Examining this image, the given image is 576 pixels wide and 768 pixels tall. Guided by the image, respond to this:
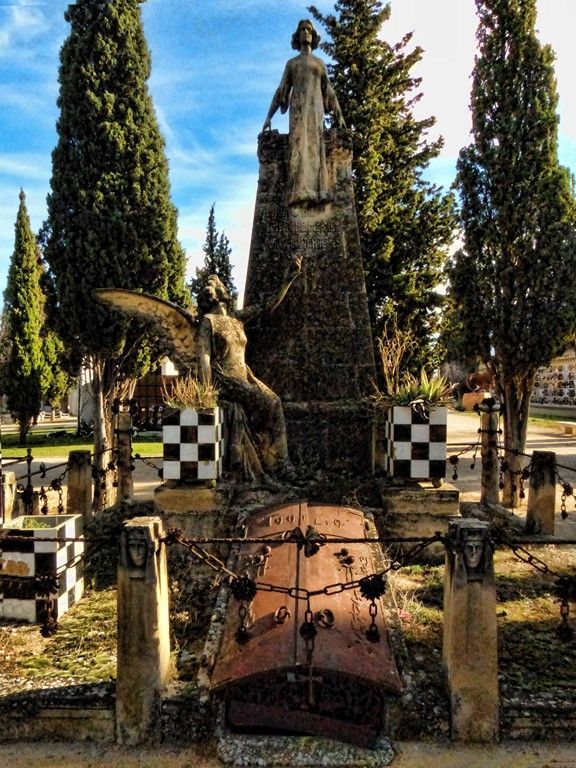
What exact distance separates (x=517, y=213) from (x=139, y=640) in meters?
9.72

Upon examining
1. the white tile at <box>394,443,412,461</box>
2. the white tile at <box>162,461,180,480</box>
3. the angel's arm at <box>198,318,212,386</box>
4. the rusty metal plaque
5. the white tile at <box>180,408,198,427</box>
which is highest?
the angel's arm at <box>198,318,212,386</box>

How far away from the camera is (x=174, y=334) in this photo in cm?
665

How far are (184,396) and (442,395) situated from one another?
7.86ft

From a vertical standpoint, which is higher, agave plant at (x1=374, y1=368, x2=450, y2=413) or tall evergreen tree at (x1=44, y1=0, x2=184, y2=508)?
tall evergreen tree at (x1=44, y1=0, x2=184, y2=508)

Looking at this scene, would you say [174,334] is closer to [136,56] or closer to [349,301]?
[349,301]

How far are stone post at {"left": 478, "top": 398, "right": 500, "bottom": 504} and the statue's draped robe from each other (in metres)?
3.34

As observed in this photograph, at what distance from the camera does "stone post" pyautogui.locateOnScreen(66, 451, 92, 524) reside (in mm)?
7039

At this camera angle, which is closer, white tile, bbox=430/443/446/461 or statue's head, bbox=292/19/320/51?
white tile, bbox=430/443/446/461

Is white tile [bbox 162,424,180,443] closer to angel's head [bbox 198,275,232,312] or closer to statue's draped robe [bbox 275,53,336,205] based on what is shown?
angel's head [bbox 198,275,232,312]

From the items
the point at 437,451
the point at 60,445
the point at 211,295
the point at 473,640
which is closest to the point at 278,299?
the point at 211,295

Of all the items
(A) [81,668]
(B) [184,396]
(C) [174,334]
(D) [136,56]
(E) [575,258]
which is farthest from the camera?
(D) [136,56]

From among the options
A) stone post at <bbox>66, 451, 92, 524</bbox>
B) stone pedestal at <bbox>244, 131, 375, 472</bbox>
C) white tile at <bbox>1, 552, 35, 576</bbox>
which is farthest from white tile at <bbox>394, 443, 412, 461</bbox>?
stone post at <bbox>66, 451, 92, 524</bbox>

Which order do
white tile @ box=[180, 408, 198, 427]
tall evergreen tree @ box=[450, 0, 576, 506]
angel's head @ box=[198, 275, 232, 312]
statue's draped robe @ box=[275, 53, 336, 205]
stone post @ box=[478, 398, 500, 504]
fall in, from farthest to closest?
tall evergreen tree @ box=[450, 0, 576, 506] → stone post @ box=[478, 398, 500, 504] → statue's draped robe @ box=[275, 53, 336, 205] → angel's head @ box=[198, 275, 232, 312] → white tile @ box=[180, 408, 198, 427]

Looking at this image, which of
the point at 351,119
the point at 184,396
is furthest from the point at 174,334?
the point at 351,119
